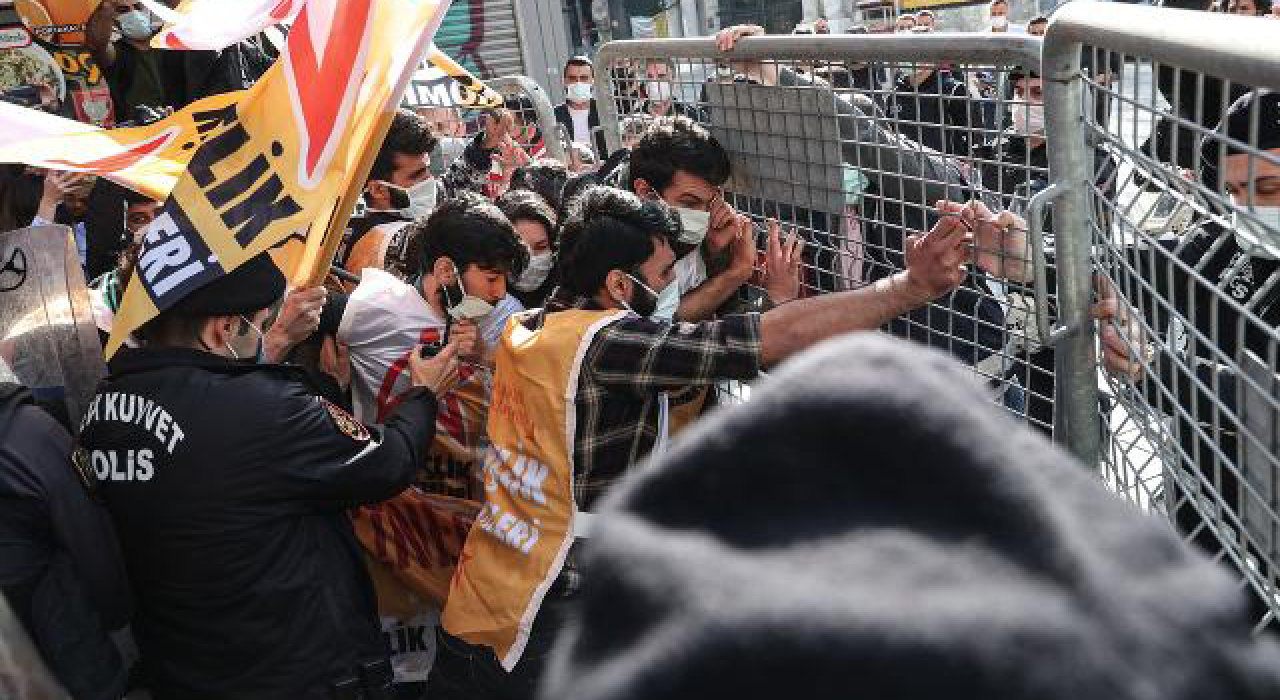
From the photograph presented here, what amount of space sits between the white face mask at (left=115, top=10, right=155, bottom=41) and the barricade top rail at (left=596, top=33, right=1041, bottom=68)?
4216 millimetres

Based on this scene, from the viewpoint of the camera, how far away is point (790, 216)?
317 centimetres

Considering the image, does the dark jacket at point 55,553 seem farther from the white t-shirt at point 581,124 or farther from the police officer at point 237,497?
the white t-shirt at point 581,124

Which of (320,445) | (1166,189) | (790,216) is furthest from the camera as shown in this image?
(790,216)

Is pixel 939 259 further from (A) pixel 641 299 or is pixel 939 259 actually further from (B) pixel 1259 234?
(B) pixel 1259 234

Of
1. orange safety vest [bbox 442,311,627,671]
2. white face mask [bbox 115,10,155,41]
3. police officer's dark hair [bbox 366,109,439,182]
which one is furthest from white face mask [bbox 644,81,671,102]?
white face mask [bbox 115,10,155,41]

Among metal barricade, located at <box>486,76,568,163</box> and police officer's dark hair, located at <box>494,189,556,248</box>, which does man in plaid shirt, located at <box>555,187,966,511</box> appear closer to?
police officer's dark hair, located at <box>494,189,556,248</box>

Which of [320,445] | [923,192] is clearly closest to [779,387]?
[923,192]

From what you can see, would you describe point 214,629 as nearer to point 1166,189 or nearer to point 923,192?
point 923,192

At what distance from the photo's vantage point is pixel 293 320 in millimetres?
3125

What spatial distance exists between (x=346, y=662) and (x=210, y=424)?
681 millimetres

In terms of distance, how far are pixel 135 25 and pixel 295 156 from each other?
4699mm

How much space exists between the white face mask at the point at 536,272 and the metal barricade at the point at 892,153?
2.25ft

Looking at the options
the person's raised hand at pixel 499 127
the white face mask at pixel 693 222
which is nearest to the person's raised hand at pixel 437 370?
the white face mask at pixel 693 222

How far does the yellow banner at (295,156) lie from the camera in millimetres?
2648
